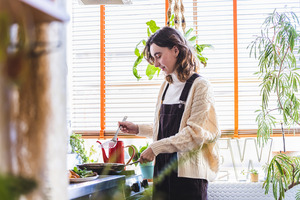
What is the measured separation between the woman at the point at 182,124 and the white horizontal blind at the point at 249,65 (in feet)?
6.14

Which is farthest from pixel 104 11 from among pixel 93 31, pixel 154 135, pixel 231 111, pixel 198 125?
pixel 198 125

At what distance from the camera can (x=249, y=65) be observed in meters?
4.07

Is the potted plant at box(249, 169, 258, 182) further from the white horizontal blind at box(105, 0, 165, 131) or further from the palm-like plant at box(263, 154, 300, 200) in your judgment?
the white horizontal blind at box(105, 0, 165, 131)


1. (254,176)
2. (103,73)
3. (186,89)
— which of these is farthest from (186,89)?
(103,73)

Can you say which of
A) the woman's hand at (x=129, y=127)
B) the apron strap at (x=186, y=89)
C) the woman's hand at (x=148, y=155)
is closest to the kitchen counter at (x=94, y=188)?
the woman's hand at (x=148, y=155)

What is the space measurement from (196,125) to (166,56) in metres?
0.44

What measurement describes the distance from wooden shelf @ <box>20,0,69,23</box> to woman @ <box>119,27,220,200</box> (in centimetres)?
163

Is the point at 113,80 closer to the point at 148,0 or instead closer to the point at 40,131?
the point at 148,0

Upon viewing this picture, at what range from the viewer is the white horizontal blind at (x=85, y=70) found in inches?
170

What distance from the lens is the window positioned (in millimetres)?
4070

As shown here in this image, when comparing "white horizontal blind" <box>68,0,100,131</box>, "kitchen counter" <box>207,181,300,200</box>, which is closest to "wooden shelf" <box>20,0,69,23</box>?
"kitchen counter" <box>207,181,300,200</box>

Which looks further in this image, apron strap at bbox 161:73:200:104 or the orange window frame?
the orange window frame

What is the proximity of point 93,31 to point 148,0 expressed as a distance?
2.20ft

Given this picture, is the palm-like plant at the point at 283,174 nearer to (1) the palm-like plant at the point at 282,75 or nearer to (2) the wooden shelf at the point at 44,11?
(1) the palm-like plant at the point at 282,75
